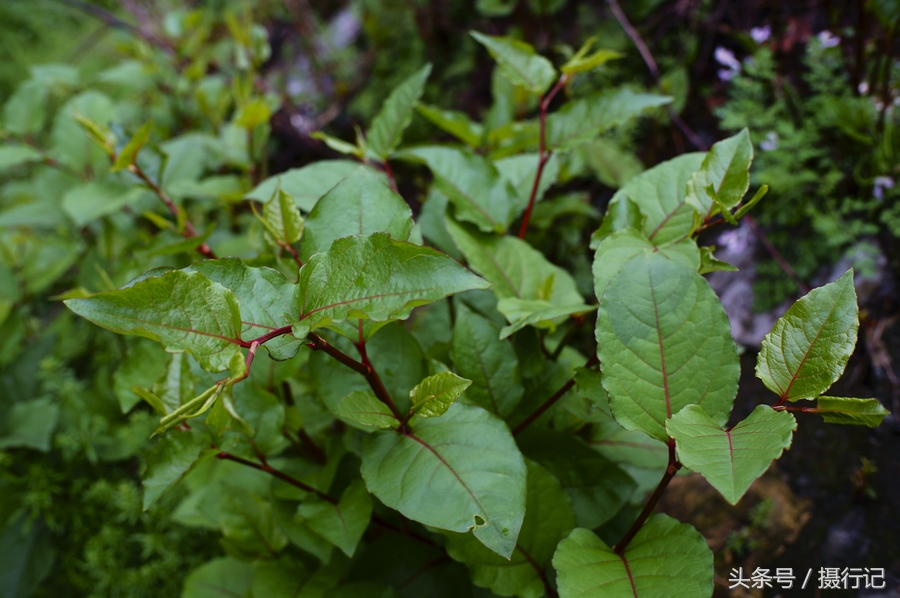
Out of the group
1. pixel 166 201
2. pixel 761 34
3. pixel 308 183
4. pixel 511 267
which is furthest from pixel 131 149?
pixel 761 34

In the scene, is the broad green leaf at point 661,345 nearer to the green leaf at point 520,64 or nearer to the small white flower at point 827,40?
the green leaf at point 520,64

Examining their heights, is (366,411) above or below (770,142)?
above

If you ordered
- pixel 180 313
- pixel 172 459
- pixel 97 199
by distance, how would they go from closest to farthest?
pixel 180 313
pixel 172 459
pixel 97 199

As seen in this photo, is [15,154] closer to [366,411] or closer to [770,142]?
[366,411]

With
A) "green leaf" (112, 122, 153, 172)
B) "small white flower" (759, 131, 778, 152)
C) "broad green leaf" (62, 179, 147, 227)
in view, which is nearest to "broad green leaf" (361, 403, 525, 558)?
"green leaf" (112, 122, 153, 172)

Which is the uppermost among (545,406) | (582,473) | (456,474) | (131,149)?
(131,149)

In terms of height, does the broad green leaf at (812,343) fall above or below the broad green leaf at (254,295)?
below

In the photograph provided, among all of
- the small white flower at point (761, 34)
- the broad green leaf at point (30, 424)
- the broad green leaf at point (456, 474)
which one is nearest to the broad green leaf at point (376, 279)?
the broad green leaf at point (456, 474)
